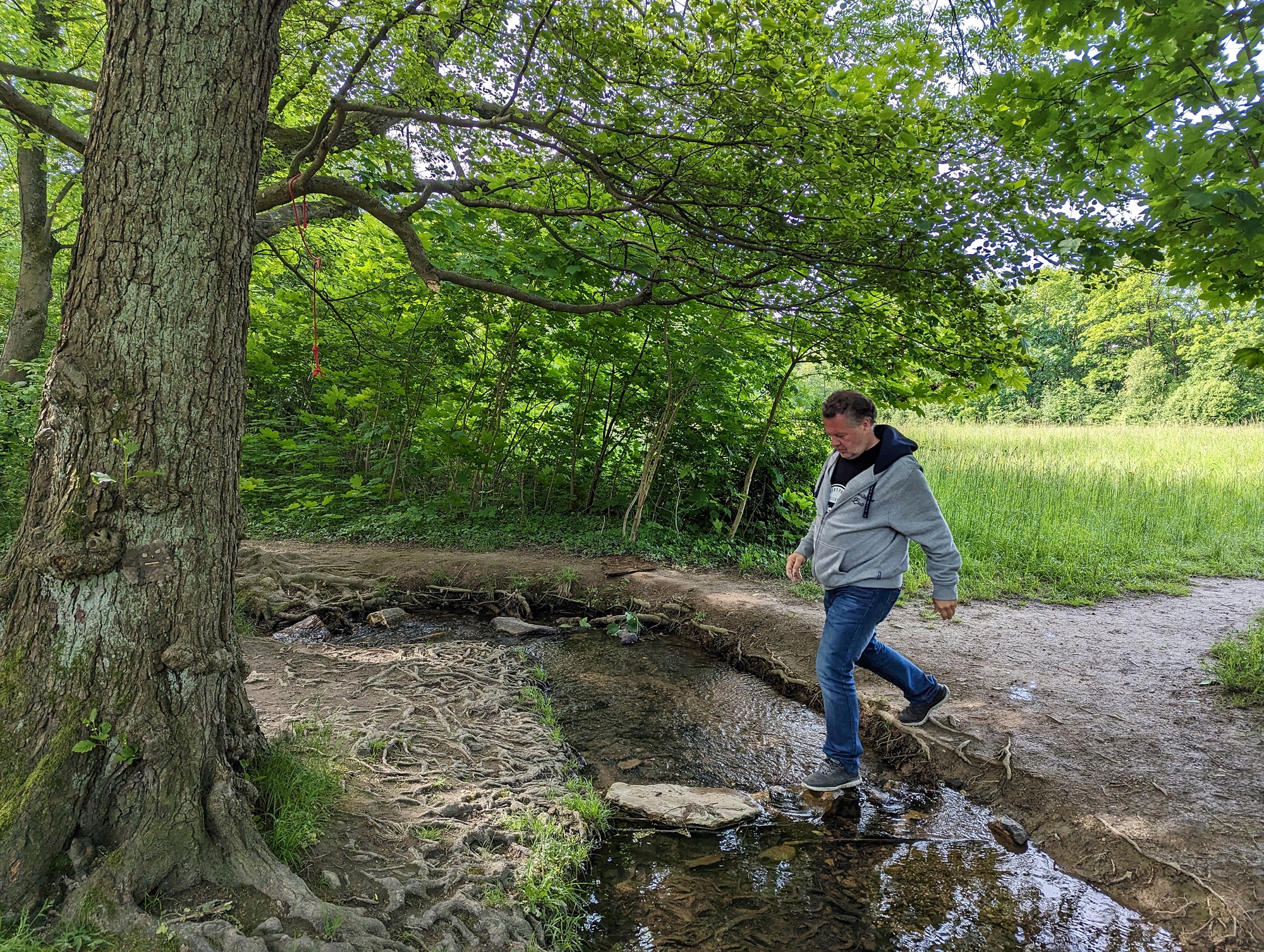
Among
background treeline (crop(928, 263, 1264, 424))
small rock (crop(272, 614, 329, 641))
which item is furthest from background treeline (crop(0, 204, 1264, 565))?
background treeline (crop(928, 263, 1264, 424))

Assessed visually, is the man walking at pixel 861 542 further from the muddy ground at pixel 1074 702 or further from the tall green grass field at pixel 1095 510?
the tall green grass field at pixel 1095 510

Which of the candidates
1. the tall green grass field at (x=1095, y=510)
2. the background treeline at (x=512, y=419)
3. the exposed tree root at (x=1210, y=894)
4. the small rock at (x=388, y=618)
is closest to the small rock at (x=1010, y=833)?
the exposed tree root at (x=1210, y=894)

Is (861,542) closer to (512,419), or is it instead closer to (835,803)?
(835,803)

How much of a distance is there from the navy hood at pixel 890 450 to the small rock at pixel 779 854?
1953 millimetres

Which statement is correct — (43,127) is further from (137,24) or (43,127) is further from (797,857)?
(797,857)

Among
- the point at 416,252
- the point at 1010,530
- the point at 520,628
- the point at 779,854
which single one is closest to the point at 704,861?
Answer: the point at 779,854

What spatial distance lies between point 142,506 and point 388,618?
4.83 m

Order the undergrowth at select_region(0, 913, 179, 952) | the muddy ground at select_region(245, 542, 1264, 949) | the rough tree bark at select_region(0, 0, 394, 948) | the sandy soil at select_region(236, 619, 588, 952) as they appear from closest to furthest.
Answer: the undergrowth at select_region(0, 913, 179, 952) → the rough tree bark at select_region(0, 0, 394, 948) → the sandy soil at select_region(236, 619, 588, 952) → the muddy ground at select_region(245, 542, 1264, 949)

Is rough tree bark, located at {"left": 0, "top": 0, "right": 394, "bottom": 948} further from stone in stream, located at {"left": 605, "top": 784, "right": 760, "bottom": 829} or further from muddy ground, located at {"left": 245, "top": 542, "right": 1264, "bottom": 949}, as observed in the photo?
muddy ground, located at {"left": 245, "top": 542, "right": 1264, "bottom": 949}

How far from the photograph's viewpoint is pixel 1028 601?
7109 mm

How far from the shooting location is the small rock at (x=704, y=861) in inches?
122

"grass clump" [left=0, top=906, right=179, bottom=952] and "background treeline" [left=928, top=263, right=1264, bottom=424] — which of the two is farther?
"background treeline" [left=928, top=263, right=1264, bottom=424]

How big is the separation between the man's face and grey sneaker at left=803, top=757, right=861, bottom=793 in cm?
178

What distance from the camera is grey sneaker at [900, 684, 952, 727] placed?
3955mm
